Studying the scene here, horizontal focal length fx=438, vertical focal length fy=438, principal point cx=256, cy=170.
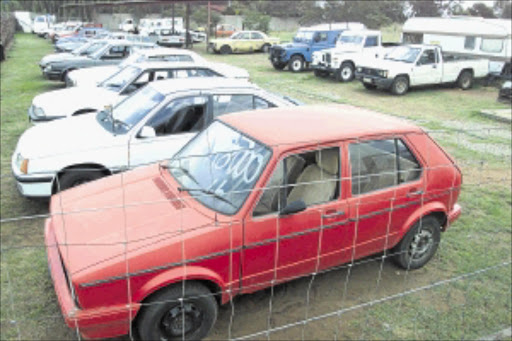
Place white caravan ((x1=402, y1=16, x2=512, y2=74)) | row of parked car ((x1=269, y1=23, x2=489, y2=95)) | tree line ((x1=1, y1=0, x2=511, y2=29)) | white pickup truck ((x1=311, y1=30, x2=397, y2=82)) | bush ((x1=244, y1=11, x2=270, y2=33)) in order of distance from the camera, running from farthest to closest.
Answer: tree line ((x1=1, y1=0, x2=511, y2=29)) < bush ((x1=244, y1=11, x2=270, y2=33)) < white pickup truck ((x1=311, y1=30, x2=397, y2=82)) < white caravan ((x1=402, y1=16, x2=512, y2=74)) < row of parked car ((x1=269, y1=23, x2=489, y2=95))

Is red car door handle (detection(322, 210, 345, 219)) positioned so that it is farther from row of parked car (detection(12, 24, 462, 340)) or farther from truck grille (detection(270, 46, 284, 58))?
truck grille (detection(270, 46, 284, 58))

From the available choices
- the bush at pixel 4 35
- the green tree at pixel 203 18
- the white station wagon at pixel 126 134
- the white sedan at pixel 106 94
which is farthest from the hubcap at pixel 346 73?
the green tree at pixel 203 18

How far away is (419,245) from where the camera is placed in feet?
14.6

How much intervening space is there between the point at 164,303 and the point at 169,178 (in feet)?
3.90

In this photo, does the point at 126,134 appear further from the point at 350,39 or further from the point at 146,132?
the point at 350,39

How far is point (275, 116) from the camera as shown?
4.19m

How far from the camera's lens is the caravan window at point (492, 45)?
1675 cm

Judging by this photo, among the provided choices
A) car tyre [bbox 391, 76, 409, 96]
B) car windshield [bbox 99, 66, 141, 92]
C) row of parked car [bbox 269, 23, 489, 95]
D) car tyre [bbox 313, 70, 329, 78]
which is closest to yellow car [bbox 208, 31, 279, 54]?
row of parked car [bbox 269, 23, 489, 95]

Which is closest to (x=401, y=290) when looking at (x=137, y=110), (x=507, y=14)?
(x=137, y=110)

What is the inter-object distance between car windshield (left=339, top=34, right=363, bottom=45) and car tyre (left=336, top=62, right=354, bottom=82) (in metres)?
1.67

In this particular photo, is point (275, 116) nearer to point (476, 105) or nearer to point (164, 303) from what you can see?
point (164, 303)

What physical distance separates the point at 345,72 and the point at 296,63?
11.2 ft

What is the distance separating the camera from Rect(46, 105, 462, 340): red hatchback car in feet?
10.0

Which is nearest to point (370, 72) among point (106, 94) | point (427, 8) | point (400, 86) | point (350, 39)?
point (400, 86)
